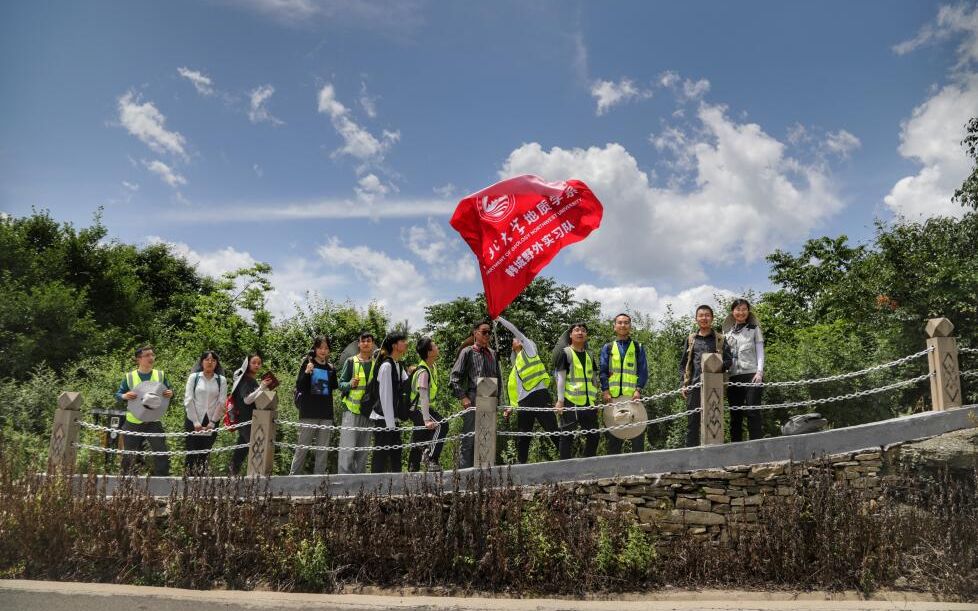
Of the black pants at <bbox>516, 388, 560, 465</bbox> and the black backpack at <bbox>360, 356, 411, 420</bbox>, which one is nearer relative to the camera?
the black pants at <bbox>516, 388, 560, 465</bbox>

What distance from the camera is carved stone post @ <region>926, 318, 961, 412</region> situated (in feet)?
21.2

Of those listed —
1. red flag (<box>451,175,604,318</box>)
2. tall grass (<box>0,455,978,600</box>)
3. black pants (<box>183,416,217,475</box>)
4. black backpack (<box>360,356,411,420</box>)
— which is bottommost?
tall grass (<box>0,455,978,600</box>)

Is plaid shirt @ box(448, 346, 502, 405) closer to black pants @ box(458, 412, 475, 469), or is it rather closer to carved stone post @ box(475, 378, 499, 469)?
black pants @ box(458, 412, 475, 469)

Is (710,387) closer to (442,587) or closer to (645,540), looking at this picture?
(645,540)

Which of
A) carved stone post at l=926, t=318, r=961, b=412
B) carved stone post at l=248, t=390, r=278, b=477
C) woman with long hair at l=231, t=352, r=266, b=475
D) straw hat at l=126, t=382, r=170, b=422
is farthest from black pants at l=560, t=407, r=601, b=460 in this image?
straw hat at l=126, t=382, r=170, b=422

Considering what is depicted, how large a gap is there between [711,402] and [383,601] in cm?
354

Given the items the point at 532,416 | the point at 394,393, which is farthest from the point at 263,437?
the point at 532,416

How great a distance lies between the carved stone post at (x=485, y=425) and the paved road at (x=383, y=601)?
1.40 m

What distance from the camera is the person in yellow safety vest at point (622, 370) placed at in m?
7.46

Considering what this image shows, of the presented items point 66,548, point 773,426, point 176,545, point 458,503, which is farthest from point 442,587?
point 773,426

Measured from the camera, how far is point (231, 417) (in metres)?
8.53

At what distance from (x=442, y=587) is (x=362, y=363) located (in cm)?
292

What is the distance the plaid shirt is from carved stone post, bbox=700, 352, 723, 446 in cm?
228

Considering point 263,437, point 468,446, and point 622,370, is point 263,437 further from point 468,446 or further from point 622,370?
point 622,370
